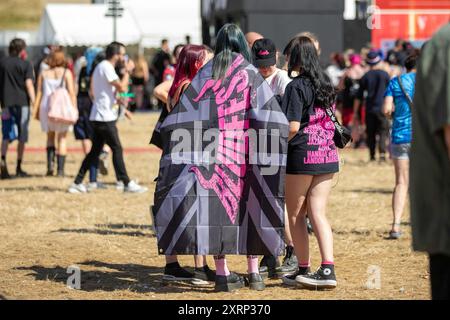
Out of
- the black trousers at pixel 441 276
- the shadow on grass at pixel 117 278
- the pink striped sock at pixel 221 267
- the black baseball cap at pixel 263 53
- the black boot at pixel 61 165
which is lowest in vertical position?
the shadow on grass at pixel 117 278

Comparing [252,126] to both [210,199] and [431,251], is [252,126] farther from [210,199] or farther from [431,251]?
[431,251]

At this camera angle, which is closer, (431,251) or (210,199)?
(431,251)

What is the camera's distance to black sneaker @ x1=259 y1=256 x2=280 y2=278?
8.77 metres

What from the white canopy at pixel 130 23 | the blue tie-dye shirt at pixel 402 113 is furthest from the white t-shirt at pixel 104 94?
the white canopy at pixel 130 23

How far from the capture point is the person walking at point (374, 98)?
18.4 m

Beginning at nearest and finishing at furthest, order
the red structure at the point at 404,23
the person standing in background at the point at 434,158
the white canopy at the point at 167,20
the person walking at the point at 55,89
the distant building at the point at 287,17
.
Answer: the person standing in background at the point at 434,158
the person walking at the point at 55,89
the distant building at the point at 287,17
the red structure at the point at 404,23
the white canopy at the point at 167,20

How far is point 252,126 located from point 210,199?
2.00 ft

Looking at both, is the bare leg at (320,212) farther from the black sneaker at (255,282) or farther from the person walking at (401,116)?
the person walking at (401,116)

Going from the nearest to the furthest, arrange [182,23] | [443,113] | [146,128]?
[443,113]
[146,128]
[182,23]

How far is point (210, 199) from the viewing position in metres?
7.62

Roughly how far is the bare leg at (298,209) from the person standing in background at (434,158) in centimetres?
322

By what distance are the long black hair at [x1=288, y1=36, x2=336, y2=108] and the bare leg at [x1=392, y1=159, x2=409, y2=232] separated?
8.59ft

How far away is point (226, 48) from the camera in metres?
7.77

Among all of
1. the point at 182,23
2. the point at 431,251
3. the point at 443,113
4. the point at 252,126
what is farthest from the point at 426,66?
the point at 182,23
